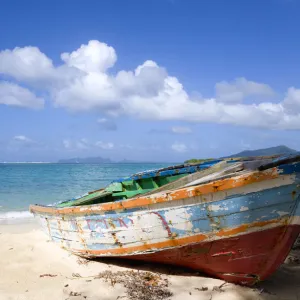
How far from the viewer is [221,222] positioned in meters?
3.94

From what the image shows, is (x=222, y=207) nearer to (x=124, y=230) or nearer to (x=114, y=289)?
(x=124, y=230)

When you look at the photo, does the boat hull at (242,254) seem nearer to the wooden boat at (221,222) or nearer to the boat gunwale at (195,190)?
the wooden boat at (221,222)

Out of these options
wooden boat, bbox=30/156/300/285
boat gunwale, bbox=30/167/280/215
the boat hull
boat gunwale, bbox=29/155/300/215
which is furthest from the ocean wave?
the boat hull

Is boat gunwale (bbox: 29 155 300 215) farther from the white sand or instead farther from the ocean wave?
the ocean wave

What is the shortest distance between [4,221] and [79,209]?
6722 mm

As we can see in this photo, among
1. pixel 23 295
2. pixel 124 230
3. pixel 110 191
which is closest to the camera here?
pixel 23 295

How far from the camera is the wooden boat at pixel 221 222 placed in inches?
146

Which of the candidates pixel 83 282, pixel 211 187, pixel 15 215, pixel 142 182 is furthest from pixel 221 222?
pixel 15 215

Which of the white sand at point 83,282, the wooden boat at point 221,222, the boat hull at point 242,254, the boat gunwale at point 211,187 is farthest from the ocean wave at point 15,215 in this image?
the boat hull at point 242,254

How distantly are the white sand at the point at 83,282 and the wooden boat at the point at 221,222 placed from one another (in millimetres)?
230

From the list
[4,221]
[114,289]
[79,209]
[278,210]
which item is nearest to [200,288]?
[114,289]

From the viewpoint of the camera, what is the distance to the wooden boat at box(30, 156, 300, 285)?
371cm

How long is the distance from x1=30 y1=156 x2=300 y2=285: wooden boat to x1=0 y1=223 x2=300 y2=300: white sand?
0.76 ft

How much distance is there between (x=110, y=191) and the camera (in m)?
6.45
